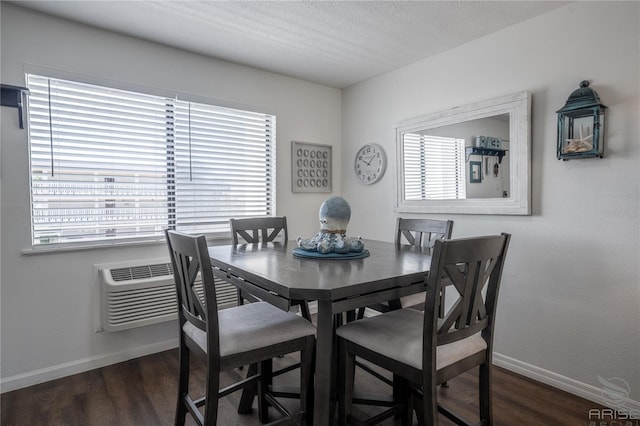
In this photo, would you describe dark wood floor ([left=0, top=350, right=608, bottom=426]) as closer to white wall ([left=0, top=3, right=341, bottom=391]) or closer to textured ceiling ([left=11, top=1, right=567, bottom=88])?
white wall ([left=0, top=3, right=341, bottom=391])

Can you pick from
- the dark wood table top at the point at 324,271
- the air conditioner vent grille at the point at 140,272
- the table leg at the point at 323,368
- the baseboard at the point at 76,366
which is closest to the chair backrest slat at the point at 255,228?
the dark wood table top at the point at 324,271

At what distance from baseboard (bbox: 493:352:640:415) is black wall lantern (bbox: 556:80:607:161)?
1377mm

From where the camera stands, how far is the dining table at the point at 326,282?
4.16 feet

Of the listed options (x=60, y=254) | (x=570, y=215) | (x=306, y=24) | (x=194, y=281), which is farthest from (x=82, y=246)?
(x=570, y=215)

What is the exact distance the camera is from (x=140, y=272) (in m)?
2.60

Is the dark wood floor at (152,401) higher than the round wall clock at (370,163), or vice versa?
the round wall clock at (370,163)

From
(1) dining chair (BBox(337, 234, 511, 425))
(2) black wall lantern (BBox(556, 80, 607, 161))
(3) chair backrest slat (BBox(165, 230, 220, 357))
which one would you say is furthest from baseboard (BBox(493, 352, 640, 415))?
(3) chair backrest slat (BBox(165, 230, 220, 357))

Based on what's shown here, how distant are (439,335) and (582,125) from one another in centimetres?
165

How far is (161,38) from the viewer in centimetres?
262

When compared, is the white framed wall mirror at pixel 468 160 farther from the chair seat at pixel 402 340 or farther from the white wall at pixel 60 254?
the white wall at pixel 60 254

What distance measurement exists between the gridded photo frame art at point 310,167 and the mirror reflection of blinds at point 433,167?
92cm

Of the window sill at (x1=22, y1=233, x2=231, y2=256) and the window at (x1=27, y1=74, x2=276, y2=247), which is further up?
the window at (x1=27, y1=74, x2=276, y2=247)

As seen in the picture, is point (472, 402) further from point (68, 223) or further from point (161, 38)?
point (161, 38)

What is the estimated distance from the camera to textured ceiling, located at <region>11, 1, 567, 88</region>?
7.15 feet
